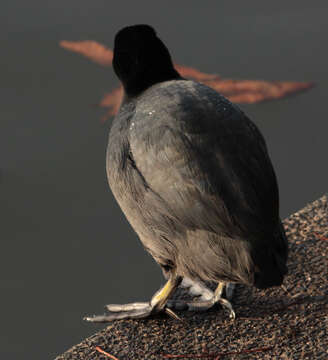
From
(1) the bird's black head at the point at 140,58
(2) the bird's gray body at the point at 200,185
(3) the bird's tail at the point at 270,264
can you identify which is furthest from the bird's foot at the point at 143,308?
(1) the bird's black head at the point at 140,58

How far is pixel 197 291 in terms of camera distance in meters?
3.31

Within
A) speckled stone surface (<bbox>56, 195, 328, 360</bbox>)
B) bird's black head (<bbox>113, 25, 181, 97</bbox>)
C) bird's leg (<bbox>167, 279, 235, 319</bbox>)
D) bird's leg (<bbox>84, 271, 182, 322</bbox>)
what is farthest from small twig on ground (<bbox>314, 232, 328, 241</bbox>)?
bird's black head (<bbox>113, 25, 181, 97</bbox>)

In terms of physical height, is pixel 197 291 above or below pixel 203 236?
below

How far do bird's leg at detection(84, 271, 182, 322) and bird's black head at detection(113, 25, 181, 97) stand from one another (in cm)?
94

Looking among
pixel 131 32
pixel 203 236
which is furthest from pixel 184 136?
pixel 131 32

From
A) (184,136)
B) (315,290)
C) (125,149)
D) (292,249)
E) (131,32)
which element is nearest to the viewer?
(184,136)

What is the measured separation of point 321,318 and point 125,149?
126cm

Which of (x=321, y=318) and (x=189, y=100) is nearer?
(x=189, y=100)

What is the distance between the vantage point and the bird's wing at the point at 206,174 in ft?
8.05

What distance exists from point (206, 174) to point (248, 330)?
944mm

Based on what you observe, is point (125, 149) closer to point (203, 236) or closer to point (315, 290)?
point (203, 236)

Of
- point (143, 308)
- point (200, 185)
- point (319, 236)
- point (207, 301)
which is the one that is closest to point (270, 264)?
point (200, 185)

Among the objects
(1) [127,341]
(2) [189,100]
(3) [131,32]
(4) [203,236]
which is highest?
(3) [131,32]

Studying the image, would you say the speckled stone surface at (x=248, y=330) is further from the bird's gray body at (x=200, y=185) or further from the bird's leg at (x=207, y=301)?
the bird's gray body at (x=200, y=185)
